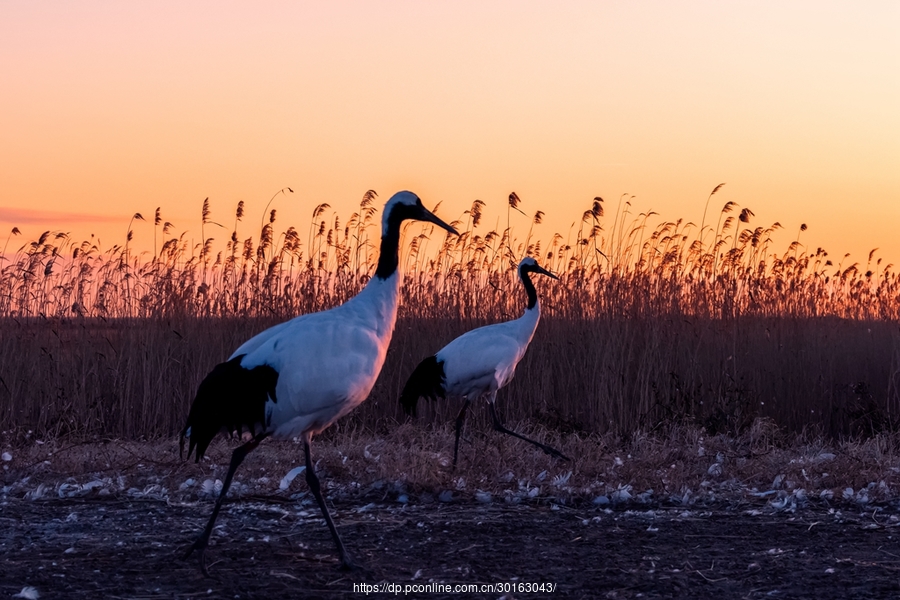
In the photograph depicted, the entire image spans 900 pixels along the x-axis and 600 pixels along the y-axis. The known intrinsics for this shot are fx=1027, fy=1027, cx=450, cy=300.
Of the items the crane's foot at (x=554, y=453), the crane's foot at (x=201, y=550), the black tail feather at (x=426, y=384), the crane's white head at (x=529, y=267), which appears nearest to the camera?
the crane's foot at (x=201, y=550)

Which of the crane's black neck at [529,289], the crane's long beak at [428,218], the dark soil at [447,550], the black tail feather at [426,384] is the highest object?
the crane's long beak at [428,218]

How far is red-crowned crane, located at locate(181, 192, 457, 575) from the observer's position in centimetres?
456

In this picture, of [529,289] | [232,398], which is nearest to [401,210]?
[232,398]

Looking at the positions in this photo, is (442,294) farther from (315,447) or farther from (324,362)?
(324,362)

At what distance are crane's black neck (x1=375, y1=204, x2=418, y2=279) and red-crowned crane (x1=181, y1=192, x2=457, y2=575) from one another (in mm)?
312

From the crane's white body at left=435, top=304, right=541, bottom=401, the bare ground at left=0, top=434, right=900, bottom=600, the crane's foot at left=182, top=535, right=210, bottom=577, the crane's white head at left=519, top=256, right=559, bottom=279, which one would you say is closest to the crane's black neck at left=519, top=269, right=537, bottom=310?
the crane's white head at left=519, top=256, right=559, bottom=279

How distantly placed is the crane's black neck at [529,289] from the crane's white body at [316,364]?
339 cm

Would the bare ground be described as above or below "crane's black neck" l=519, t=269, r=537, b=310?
below

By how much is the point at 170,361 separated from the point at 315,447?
1.75 metres

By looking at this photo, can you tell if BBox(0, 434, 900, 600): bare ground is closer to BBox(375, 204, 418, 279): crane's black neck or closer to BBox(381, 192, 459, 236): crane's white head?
BBox(375, 204, 418, 279): crane's black neck

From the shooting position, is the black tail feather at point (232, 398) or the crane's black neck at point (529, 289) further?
the crane's black neck at point (529, 289)

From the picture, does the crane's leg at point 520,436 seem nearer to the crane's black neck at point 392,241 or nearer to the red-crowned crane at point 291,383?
the crane's black neck at point 392,241

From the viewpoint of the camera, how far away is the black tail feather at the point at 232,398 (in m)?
4.55

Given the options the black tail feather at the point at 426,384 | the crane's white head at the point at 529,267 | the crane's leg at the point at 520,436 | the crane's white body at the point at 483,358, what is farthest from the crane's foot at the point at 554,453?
the crane's white head at the point at 529,267
